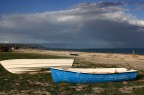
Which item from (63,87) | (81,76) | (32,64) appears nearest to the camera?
(63,87)

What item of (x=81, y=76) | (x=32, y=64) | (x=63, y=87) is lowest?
(x=63, y=87)

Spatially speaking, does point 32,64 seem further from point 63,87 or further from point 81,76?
point 63,87

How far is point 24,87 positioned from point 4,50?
59547mm

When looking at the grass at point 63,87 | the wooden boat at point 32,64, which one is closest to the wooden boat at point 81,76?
the grass at point 63,87

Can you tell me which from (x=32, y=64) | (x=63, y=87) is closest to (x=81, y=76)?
(x=63, y=87)

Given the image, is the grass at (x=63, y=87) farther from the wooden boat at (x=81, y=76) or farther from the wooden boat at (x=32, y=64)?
the wooden boat at (x=32, y=64)

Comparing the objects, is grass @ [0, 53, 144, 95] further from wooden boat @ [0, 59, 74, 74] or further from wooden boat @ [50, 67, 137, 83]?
wooden boat @ [0, 59, 74, 74]

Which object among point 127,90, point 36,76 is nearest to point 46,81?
point 36,76

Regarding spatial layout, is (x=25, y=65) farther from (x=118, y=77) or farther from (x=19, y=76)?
(x=118, y=77)

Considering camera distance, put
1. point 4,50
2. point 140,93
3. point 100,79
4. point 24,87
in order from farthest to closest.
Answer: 1. point 4,50
2. point 100,79
3. point 24,87
4. point 140,93

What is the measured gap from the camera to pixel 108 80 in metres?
25.3

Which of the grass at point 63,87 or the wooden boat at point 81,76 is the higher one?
the wooden boat at point 81,76

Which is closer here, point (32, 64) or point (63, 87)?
point (63, 87)

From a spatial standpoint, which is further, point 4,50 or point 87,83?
point 4,50
